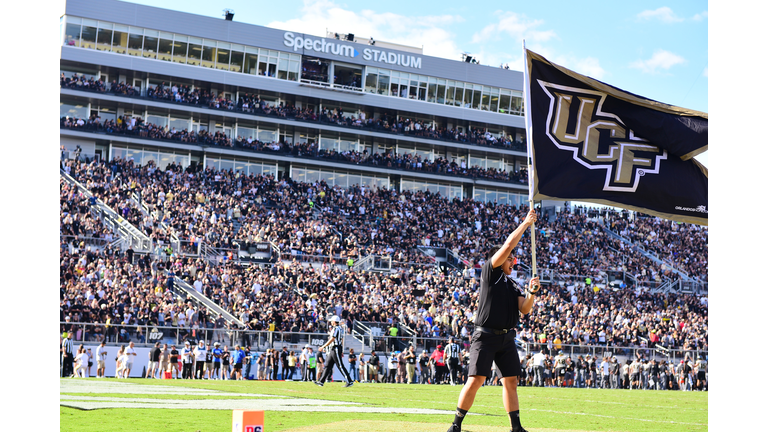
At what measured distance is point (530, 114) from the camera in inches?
400

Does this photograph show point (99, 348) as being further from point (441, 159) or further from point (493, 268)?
point (441, 159)

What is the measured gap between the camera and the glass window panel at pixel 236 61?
57.5 meters

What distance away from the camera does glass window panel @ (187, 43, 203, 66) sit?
56419 millimetres

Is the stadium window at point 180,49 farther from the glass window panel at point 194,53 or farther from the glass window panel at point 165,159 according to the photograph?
the glass window panel at point 165,159

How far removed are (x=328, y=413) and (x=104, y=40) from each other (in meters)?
47.9

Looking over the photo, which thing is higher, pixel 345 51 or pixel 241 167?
pixel 345 51

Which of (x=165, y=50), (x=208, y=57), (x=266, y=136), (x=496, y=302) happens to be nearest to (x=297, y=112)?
(x=266, y=136)

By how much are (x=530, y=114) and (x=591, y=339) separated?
85.4 feet

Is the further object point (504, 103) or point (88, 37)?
point (504, 103)

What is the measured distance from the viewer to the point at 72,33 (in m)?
53.4

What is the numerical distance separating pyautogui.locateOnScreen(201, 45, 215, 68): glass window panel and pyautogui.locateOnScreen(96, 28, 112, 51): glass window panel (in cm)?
643

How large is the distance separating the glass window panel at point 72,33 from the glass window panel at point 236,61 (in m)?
10.4

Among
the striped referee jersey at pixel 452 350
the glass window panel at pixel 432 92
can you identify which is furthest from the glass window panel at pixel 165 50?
the striped referee jersey at pixel 452 350

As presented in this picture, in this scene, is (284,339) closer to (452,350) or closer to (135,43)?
(452,350)
